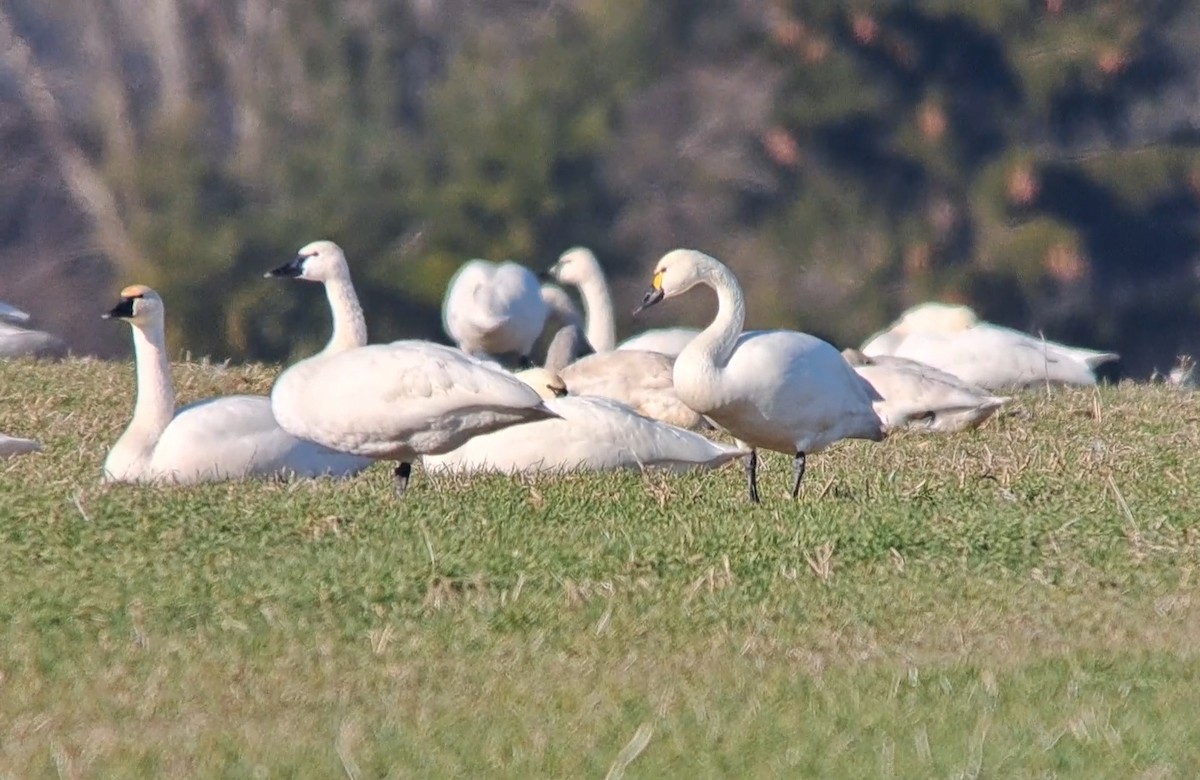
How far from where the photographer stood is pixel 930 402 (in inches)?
352

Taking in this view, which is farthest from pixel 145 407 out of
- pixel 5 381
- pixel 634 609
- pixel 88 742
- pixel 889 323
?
pixel 889 323

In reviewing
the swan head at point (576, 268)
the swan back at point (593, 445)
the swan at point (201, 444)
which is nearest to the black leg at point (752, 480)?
the swan back at point (593, 445)

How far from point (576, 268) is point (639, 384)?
16.7 feet

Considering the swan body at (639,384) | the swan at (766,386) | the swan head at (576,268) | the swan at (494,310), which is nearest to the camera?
the swan at (766,386)

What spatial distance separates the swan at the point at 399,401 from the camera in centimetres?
661

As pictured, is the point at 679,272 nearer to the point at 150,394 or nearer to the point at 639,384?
the point at 150,394

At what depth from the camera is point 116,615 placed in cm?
485

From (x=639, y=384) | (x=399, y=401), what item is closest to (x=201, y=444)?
(x=399, y=401)

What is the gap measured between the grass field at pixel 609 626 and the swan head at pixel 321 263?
55.5 inches

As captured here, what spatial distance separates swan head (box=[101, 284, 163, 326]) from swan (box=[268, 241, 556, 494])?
4.54 feet

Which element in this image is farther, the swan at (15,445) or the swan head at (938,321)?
the swan head at (938,321)

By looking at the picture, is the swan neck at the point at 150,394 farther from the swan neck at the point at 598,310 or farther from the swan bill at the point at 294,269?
the swan neck at the point at 598,310

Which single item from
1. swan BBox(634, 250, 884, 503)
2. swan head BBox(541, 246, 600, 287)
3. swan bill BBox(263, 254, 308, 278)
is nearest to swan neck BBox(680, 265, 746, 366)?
swan BBox(634, 250, 884, 503)

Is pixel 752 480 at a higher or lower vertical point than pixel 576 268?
lower
